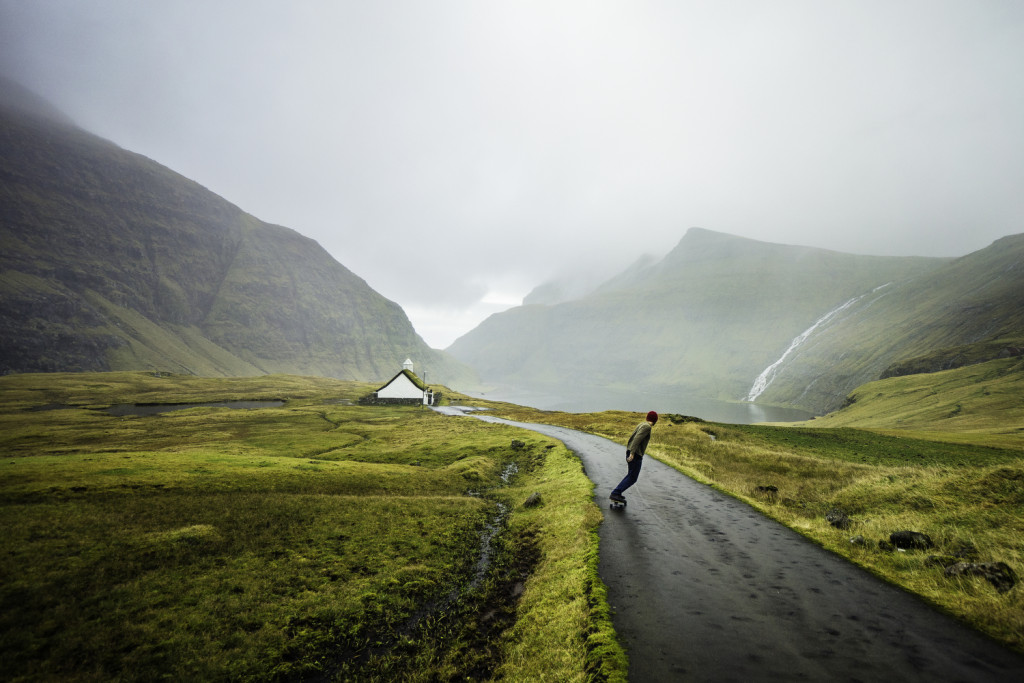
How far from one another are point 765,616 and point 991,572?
6.14 metres

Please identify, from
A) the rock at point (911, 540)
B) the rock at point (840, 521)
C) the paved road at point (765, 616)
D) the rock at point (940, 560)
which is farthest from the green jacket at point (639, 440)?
the rock at point (940, 560)

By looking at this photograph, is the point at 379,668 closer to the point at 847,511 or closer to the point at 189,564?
the point at 189,564

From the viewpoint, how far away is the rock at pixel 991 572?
30.0 ft

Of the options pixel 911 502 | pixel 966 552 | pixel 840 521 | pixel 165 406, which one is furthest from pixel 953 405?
pixel 165 406

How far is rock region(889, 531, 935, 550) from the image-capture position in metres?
12.2

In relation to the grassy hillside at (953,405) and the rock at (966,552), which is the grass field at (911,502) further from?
the grassy hillside at (953,405)

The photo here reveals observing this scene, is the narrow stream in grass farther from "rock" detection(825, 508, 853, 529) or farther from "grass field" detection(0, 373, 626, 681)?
"rock" detection(825, 508, 853, 529)

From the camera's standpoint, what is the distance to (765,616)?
348 inches

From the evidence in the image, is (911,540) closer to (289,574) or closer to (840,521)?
(840,521)

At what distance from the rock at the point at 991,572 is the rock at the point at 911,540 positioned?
2131 mm

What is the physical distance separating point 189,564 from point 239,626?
13.4 ft

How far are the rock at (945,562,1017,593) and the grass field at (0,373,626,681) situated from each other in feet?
30.6

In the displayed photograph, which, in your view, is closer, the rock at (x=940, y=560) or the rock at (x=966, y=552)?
the rock at (x=940, y=560)

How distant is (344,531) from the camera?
16500 mm
